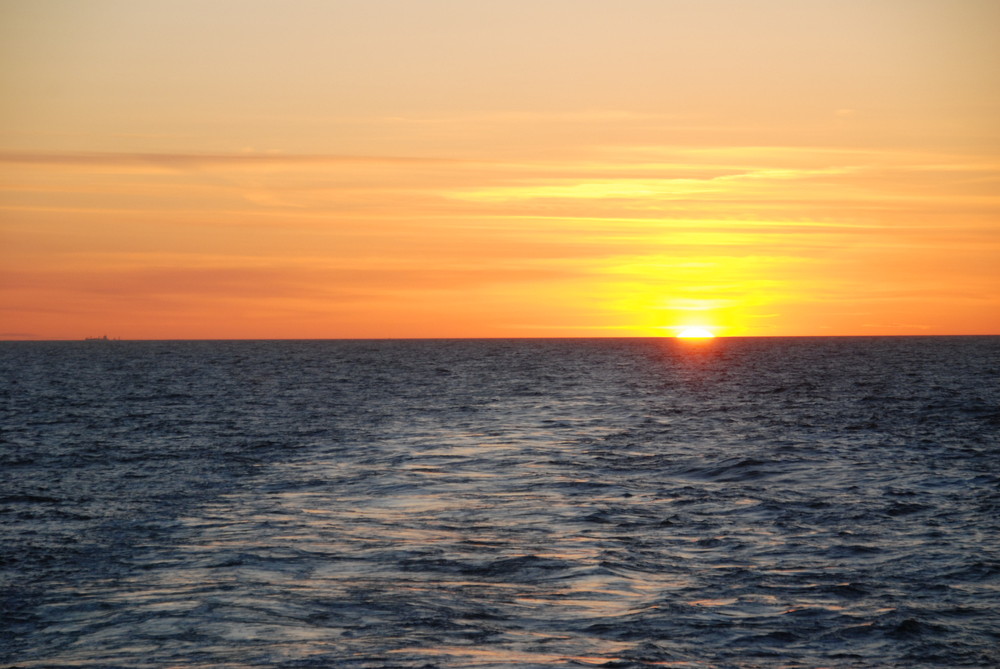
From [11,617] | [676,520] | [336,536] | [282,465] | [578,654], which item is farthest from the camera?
[282,465]

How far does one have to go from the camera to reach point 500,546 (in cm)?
1822

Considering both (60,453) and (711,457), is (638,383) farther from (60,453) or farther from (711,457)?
(60,453)

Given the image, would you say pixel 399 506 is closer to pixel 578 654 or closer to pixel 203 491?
pixel 203 491

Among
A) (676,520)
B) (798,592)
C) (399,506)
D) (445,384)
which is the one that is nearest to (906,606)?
(798,592)

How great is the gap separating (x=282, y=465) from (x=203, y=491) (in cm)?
544

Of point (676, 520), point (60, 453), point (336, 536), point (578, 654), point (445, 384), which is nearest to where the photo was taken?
point (578, 654)

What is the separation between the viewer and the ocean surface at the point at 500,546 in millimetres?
12711

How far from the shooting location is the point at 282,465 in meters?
30.5

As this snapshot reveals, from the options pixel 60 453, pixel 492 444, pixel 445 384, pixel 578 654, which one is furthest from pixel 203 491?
pixel 445 384

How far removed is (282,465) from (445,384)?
5106 cm

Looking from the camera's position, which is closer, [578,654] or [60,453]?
[578,654]

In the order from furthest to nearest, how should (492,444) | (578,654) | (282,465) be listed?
(492,444)
(282,465)
(578,654)

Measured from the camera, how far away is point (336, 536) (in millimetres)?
19234

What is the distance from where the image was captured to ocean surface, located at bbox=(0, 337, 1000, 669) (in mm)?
12711
